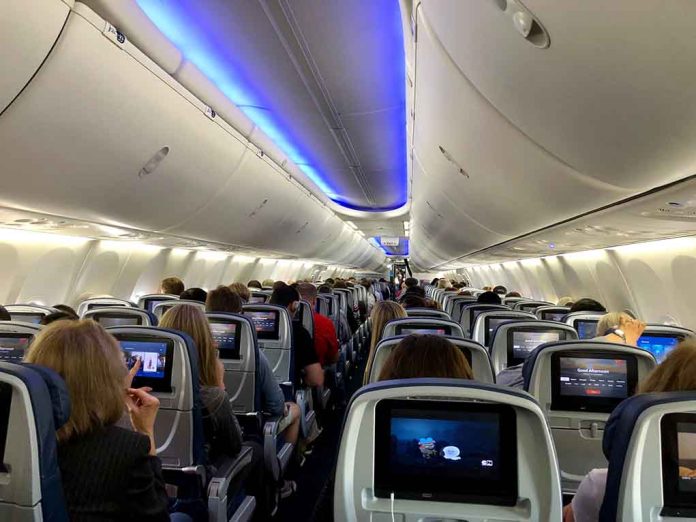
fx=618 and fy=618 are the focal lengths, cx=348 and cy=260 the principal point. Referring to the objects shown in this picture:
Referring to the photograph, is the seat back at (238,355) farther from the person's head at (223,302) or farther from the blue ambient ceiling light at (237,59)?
the blue ambient ceiling light at (237,59)

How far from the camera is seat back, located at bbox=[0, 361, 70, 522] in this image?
1.87 meters

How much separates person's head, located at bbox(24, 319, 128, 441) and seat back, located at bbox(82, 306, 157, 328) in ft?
8.89

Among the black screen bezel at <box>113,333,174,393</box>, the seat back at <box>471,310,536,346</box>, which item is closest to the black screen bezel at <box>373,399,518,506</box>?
the black screen bezel at <box>113,333,174,393</box>

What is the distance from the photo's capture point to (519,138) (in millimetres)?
3918

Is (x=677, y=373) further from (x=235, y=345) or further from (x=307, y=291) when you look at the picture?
(x=307, y=291)

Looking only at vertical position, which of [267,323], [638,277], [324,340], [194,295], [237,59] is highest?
[237,59]

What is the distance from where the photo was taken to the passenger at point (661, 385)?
222 cm

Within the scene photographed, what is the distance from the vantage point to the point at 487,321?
637 centimetres

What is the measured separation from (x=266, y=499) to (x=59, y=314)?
212cm

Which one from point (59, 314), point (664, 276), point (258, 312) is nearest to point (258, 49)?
point (258, 312)

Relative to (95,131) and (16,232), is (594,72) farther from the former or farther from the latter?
(16,232)

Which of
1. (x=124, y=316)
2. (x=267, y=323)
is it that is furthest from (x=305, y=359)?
(x=124, y=316)

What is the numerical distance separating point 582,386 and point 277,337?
3.34 meters

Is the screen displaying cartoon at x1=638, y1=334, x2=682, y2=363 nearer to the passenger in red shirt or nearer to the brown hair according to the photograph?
the brown hair
